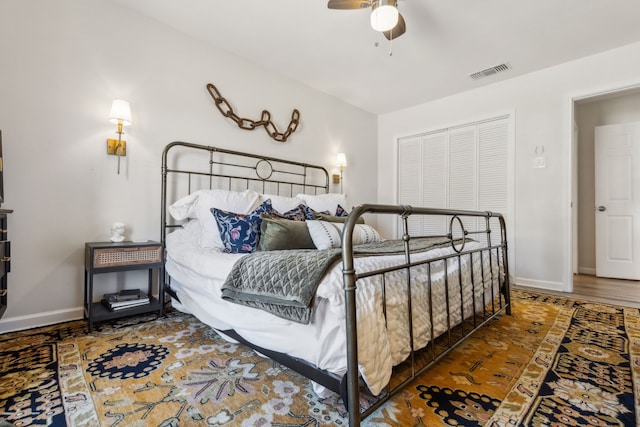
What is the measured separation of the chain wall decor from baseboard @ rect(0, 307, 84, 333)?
204cm

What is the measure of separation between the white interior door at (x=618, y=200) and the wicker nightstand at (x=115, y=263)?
5300 millimetres

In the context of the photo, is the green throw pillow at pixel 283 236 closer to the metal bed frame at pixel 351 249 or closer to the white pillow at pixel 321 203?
the metal bed frame at pixel 351 249

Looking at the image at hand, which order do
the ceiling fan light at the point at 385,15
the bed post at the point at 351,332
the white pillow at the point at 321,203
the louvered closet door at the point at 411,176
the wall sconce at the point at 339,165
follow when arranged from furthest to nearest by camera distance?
the louvered closet door at the point at 411,176, the wall sconce at the point at 339,165, the white pillow at the point at 321,203, the ceiling fan light at the point at 385,15, the bed post at the point at 351,332

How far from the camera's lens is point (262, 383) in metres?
1.38

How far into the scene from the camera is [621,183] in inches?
→ 155

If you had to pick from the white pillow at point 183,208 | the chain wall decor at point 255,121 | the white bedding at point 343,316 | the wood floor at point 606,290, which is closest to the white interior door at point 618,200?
the wood floor at point 606,290

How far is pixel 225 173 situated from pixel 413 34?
217 cm

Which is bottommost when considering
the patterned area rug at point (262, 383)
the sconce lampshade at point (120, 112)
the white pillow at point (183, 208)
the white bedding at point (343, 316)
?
the patterned area rug at point (262, 383)

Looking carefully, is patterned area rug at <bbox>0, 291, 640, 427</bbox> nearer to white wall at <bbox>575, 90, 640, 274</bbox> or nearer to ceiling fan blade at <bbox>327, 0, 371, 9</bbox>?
ceiling fan blade at <bbox>327, 0, 371, 9</bbox>

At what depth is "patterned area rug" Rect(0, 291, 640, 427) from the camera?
115cm

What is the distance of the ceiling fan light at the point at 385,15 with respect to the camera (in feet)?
6.06

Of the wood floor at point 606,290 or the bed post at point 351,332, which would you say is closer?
the bed post at point 351,332

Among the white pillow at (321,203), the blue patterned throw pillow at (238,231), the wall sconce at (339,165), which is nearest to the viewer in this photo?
the blue patterned throw pillow at (238,231)

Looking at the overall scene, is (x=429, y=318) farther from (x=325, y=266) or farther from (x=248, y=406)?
(x=248, y=406)
